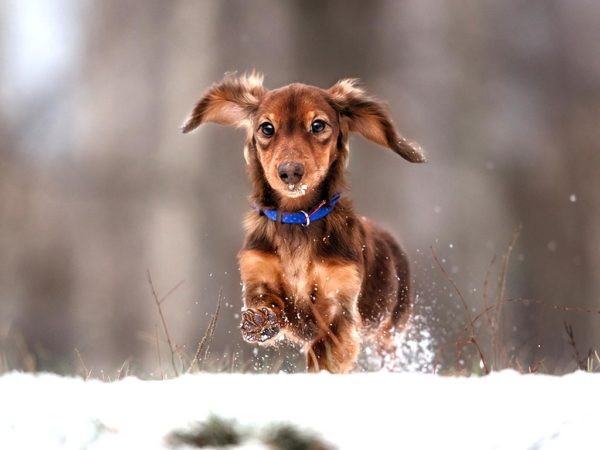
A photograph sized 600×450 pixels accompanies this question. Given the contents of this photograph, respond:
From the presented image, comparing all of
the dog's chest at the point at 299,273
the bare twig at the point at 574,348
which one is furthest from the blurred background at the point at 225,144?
the bare twig at the point at 574,348

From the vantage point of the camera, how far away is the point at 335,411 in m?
1.79

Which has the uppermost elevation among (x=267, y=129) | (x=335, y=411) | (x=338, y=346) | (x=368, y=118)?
(x=368, y=118)

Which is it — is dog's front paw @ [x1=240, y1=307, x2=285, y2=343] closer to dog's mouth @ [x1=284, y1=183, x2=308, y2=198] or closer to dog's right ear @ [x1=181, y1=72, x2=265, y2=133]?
dog's mouth @ [x1=284, y1=183, x2=308, y2=198]

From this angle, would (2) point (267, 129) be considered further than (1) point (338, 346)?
Yes

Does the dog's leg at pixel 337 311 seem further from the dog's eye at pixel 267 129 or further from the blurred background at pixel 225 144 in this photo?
the blurred background at pixel 225 144

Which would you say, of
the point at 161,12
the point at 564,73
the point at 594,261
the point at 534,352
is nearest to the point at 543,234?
the point at 594,261

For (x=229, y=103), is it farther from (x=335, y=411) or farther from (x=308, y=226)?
(x=335, y=411)

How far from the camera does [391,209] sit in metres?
8.84

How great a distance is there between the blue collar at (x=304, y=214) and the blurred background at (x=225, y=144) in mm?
4828

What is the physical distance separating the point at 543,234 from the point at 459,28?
317 cm

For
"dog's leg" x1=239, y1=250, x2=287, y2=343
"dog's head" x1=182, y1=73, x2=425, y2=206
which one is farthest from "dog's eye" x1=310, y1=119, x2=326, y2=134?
"dog's leg" x1=239, y1=250, x2=287, y2=343

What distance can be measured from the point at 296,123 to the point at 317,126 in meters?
0.10

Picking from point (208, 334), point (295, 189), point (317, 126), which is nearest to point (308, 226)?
point (295, 189)

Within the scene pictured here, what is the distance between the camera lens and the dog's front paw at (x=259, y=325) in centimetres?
308
